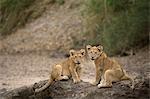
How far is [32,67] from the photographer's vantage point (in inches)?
765

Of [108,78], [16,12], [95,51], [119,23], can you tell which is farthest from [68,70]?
[16,12]

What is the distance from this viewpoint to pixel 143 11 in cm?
1917

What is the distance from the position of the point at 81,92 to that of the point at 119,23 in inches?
→ 353

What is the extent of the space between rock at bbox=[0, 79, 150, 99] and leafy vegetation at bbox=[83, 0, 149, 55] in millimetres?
8114

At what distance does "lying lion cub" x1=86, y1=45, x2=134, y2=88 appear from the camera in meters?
10.7

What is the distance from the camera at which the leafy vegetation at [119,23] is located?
764 inches

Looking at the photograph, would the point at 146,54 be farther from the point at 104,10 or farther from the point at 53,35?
the point at 53,35

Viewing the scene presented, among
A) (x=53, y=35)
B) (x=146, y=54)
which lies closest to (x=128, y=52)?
(x=146, y=54)

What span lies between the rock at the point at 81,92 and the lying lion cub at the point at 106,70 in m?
0.14

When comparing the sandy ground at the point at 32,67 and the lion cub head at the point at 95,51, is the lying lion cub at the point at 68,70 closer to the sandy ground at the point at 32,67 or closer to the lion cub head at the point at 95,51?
the lion cub head at the point at 95,51

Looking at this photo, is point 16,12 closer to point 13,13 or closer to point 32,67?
point 13,13

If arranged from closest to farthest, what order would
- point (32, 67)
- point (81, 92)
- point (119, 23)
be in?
point (81, 92), point (32, 67), point (119, 23)

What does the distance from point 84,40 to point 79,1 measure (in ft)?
12.2

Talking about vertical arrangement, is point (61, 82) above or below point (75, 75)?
below
